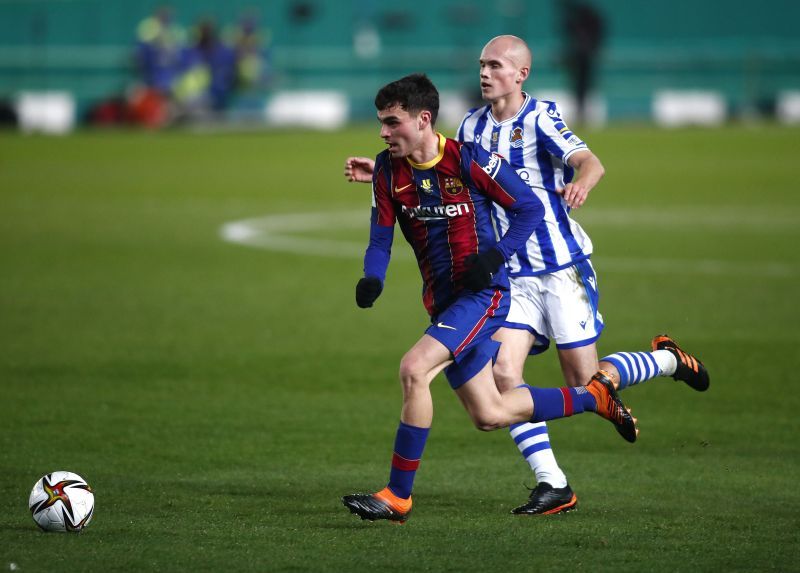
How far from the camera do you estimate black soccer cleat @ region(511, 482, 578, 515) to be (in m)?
7.18

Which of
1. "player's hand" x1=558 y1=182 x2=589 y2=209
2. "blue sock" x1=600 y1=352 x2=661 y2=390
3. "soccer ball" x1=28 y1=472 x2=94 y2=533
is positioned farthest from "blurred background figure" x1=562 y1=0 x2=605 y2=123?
"soccer ball" x1=28 y1=472 x2=94 y2=533

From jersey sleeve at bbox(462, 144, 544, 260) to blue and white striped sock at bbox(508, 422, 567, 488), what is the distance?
41.1 inches

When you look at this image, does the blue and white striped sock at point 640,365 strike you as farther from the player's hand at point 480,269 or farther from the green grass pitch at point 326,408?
the player's hand at point 480,269

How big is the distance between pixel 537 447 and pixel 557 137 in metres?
1.65

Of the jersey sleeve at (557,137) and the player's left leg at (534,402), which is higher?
the jersey sleeve at (557,137)

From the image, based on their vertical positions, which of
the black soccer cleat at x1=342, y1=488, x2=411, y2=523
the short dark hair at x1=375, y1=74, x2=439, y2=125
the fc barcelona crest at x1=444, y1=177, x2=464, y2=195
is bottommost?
the black soccer cleat at x1=342, y1=488, x2=411, y2=523

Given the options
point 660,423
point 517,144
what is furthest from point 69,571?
point 660,423

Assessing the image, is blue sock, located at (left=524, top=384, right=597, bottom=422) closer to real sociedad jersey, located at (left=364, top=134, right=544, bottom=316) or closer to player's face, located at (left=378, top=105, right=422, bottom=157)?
real sociedad jersey, located at (left=364, top=134, right=544, bottom=316)

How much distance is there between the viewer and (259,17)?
5228 cm

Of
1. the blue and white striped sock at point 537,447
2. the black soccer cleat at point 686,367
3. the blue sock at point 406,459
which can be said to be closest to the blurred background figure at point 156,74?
the black soccer cleat at point 686,367

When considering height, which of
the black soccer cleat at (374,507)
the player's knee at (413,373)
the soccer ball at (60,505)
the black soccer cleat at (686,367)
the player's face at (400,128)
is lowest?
the black soccer cleat at (374,507)

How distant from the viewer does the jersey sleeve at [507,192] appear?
6.99 m

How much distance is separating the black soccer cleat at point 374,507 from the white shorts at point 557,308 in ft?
4.22

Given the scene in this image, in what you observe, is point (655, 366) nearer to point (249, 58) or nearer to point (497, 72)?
point (497, 72)
